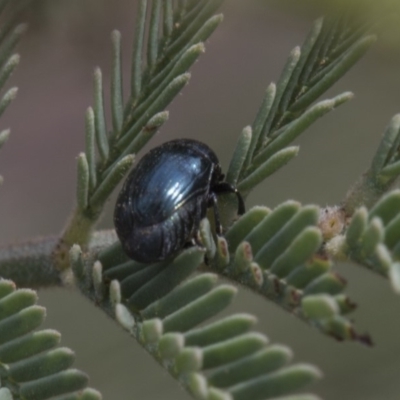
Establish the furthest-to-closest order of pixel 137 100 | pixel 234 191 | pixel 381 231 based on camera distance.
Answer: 1. pixel 137 100
2. pixel 234 191
3. pixel 381 231

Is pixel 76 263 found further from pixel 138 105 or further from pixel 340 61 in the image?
pixel 340 61

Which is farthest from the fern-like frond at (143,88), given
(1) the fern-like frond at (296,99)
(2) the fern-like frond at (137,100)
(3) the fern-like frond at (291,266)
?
(3) the fern-like frond at (291,266)

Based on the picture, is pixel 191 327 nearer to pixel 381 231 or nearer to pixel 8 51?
pixel 381 231

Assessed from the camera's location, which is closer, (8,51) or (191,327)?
(191,327)

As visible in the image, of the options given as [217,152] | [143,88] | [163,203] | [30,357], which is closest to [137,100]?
[143,88]

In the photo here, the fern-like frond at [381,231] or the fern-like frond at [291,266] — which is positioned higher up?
the fern-like frond at [381,231]

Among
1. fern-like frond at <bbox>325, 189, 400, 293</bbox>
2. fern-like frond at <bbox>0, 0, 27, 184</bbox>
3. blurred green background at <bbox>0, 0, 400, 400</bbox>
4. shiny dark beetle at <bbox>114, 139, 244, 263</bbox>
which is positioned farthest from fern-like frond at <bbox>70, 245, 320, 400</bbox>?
blurred green background at <bbox>0, 0, 400, 400</bbox>

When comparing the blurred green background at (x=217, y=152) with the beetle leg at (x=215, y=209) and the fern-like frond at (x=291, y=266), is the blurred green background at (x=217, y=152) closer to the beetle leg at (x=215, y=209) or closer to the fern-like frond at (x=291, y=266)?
the beetle leg at (x=215, y=209)
